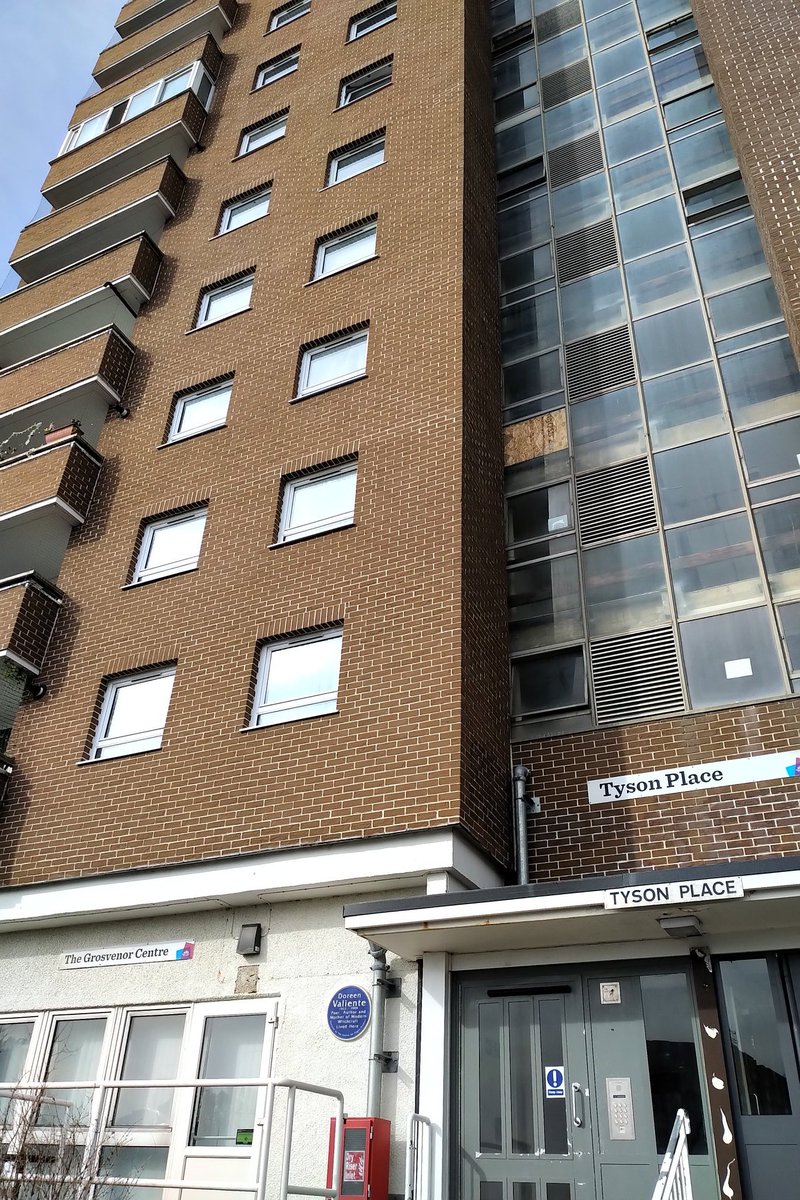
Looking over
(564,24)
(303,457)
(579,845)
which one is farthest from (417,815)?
(564,24)

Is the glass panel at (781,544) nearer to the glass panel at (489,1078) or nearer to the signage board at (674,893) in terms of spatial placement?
the signage board at (674,893)

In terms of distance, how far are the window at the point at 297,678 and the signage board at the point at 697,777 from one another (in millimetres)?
3081

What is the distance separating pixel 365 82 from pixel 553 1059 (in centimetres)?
1731

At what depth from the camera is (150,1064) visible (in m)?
10.0

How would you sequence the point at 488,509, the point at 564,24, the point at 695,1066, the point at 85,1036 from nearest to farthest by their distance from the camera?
the point at 695,1066
the point at 85,1036
the point at 488,509
the point at 564,24

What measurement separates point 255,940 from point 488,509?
5763 millimetres

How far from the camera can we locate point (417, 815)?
912 cm

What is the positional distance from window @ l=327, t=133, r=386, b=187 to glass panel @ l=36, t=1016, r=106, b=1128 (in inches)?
523

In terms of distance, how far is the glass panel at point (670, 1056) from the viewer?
7.59 m

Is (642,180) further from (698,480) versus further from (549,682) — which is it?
(549,682)

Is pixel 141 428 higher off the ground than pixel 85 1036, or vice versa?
pixel 141 428

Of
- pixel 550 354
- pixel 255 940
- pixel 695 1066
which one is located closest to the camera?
pixel 695 1066

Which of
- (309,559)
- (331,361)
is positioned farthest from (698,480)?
(331,361)

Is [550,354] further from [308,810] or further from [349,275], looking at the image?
[308,810]
